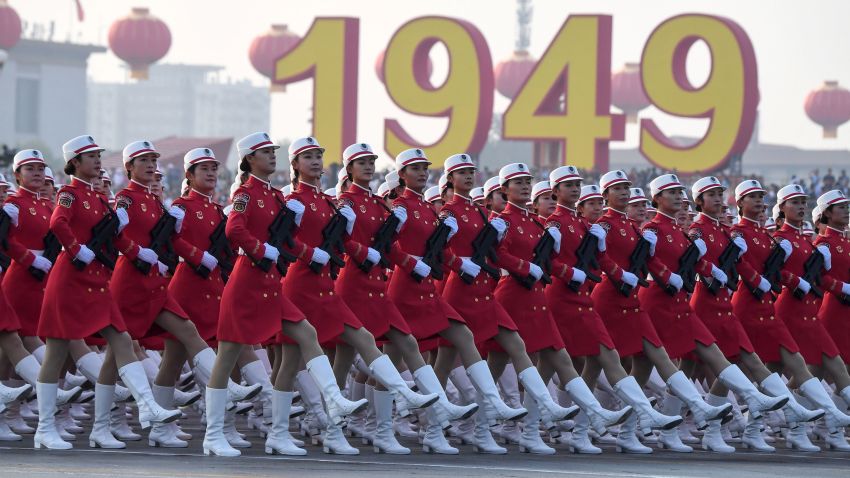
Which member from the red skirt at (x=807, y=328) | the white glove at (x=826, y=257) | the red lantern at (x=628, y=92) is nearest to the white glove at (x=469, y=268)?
the red skirt at (x=807, y=328)

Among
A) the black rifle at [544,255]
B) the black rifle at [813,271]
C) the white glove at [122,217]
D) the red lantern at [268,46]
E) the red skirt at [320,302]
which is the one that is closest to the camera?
the red skirt at [320,302]

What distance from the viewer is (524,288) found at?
13.0 m

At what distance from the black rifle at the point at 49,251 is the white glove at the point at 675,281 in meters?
4.14

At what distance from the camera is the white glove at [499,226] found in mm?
12797

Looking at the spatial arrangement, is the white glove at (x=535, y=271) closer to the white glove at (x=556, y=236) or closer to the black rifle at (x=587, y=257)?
the white glove at (x=556, y=236)

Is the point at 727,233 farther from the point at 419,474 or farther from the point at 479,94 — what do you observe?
the point at 479,94

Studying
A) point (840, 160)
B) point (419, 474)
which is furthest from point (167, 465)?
point (840, 160)

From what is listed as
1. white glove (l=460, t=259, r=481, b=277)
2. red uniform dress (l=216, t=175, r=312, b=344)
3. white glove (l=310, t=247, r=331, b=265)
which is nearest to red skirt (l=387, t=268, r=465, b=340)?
white glove (l=460, t=259, r=481, b=277)

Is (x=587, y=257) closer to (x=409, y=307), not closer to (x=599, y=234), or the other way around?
(x=599, y=234)

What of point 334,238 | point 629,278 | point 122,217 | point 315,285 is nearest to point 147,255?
point 122,217

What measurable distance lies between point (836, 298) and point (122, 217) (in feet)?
18.9

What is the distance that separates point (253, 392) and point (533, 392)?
1775 millimetres

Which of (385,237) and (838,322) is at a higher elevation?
(385,237)

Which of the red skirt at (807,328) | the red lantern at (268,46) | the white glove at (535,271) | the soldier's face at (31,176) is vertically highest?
the red lantern at (268,46)
